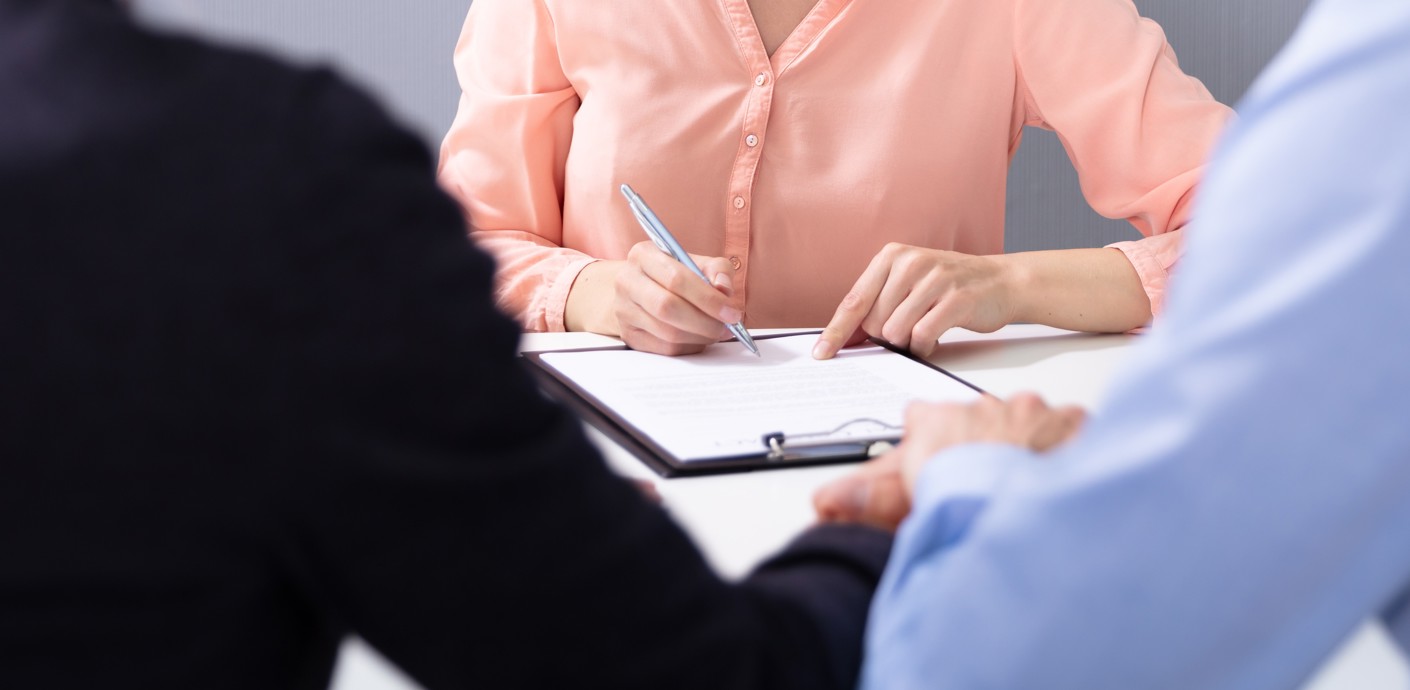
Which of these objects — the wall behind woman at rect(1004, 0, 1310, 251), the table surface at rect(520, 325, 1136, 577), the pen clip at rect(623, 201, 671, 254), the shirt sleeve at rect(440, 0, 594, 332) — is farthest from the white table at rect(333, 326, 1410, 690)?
the wall behind woman at rect(1004, 0, 1310, 251)

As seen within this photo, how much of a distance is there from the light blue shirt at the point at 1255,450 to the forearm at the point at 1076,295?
2.21 ft

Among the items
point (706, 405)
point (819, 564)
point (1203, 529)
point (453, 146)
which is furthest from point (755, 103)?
point (1203, 529)

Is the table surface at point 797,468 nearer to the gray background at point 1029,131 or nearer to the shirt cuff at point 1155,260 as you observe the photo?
the shirt cuff at point 1155,260

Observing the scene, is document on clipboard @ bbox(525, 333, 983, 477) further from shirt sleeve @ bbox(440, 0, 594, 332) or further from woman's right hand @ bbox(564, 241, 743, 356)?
shirt sleeve @ bbox(440, 0, 594, 332)

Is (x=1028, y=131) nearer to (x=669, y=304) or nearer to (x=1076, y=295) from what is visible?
(x=1076, y=295)

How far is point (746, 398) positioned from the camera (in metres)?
0.81

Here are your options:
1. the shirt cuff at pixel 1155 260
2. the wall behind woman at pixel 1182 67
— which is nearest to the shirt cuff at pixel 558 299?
the shirt cuff at pixel 1155 260

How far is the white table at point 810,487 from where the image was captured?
1.60 ft

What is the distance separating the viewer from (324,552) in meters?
0.33

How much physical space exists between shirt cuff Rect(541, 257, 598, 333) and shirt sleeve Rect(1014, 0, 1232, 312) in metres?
0.50

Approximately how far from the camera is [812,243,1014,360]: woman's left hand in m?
0.95

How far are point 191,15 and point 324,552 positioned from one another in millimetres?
Result: 176

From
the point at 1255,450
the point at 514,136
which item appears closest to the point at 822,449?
the point at 1255,450

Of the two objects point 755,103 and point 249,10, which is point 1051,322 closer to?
point 755,103
